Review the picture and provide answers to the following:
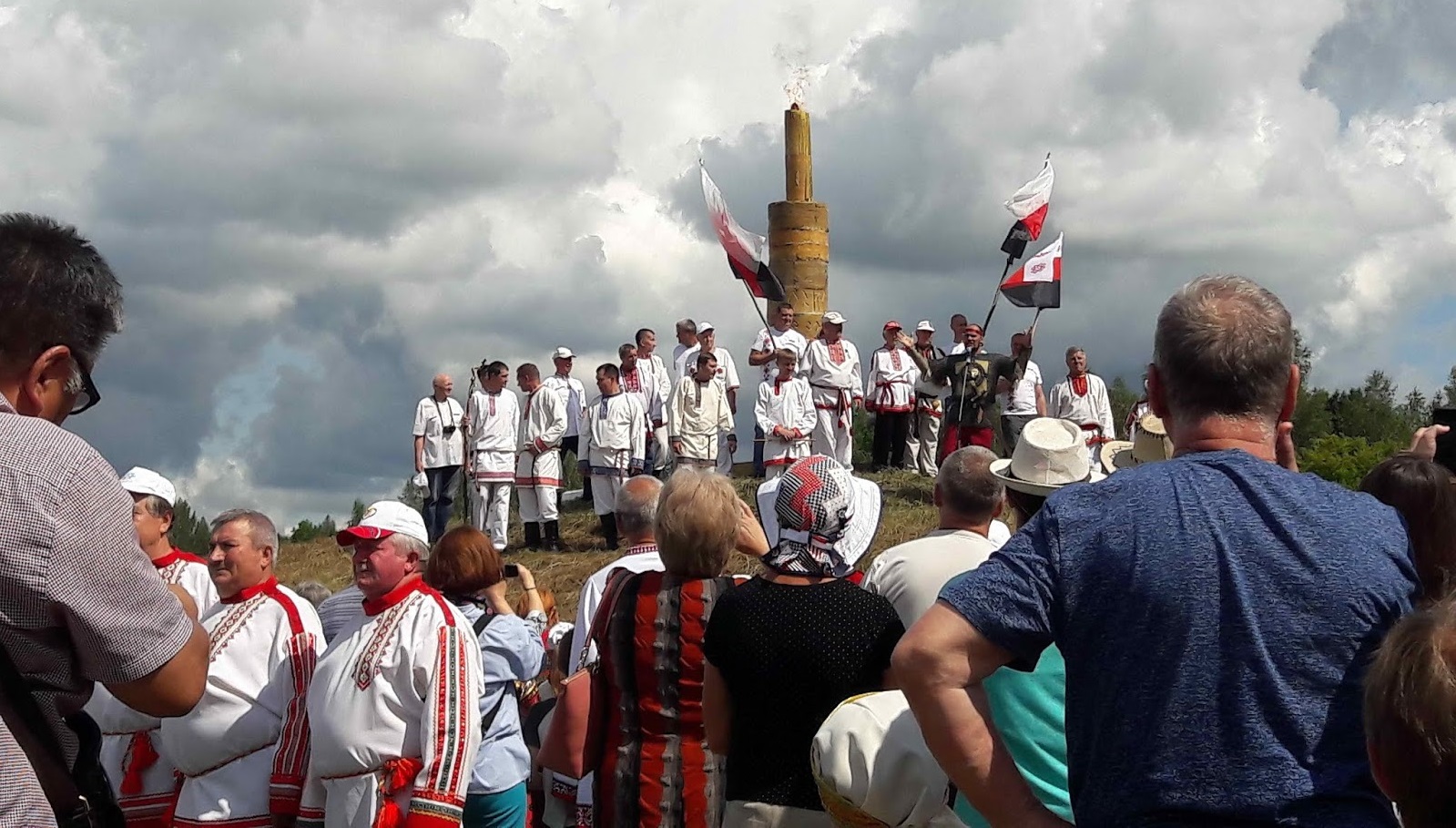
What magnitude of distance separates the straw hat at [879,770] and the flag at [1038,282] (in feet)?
46.7

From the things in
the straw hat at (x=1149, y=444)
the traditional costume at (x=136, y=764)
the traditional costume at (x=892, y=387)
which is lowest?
the traditional costume at (x=136, y=764)

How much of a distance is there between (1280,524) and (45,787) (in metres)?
1.95

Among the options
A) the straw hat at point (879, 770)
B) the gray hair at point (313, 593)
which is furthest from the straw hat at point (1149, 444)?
the gray hair at point (313, 593)

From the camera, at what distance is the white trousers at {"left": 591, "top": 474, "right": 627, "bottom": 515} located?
16.7 metres

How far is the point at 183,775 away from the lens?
473cm

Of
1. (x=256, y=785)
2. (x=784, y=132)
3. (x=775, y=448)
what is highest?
(x=784, y=132)

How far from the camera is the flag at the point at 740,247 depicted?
17.8 meters

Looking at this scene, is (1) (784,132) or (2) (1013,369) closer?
(2) (1013,369)

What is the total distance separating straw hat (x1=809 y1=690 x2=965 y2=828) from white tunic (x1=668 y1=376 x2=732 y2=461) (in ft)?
44.8

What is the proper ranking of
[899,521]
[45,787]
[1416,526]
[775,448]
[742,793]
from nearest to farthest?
[45,787]
[1416,526]
[742,793]
[899,521]
[775,448]

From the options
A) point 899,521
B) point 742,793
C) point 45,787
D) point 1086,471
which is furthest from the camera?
point 899,521

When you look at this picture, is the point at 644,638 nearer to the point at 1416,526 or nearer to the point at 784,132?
the point at 1416,526

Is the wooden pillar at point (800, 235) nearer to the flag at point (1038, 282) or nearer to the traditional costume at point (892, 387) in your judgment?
the traditional costume at point (892, 387)

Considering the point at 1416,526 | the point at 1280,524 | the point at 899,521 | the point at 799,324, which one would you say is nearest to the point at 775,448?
the point at 899,521
